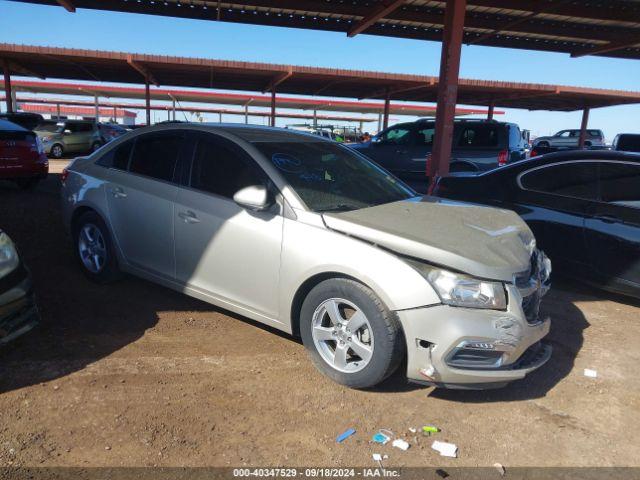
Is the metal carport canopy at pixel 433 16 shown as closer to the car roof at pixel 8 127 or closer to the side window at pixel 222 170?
the car roof at pixel 8 127

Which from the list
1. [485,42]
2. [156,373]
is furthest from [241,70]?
[156,373]

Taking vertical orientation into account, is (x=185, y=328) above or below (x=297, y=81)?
below

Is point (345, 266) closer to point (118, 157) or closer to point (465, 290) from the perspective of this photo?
point (465, 290)

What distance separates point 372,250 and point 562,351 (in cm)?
Result: 199

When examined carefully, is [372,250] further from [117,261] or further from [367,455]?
[117,261]

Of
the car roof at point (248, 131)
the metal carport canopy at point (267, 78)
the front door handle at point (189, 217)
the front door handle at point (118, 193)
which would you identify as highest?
the metal carport canopy at point (267, 78)

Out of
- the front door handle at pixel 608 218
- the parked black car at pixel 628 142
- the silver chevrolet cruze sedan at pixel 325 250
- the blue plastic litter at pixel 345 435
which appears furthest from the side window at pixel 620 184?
the parked black car at pixel 628 142

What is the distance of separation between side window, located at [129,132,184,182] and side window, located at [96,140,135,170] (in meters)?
0.09

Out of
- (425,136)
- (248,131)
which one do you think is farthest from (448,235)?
(425,136)

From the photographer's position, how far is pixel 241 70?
61.5 feet

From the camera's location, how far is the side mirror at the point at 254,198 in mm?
3324

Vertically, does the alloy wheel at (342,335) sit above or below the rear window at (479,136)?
below

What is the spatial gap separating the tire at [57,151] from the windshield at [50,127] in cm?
63

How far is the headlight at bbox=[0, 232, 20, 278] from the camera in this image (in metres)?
3.15
